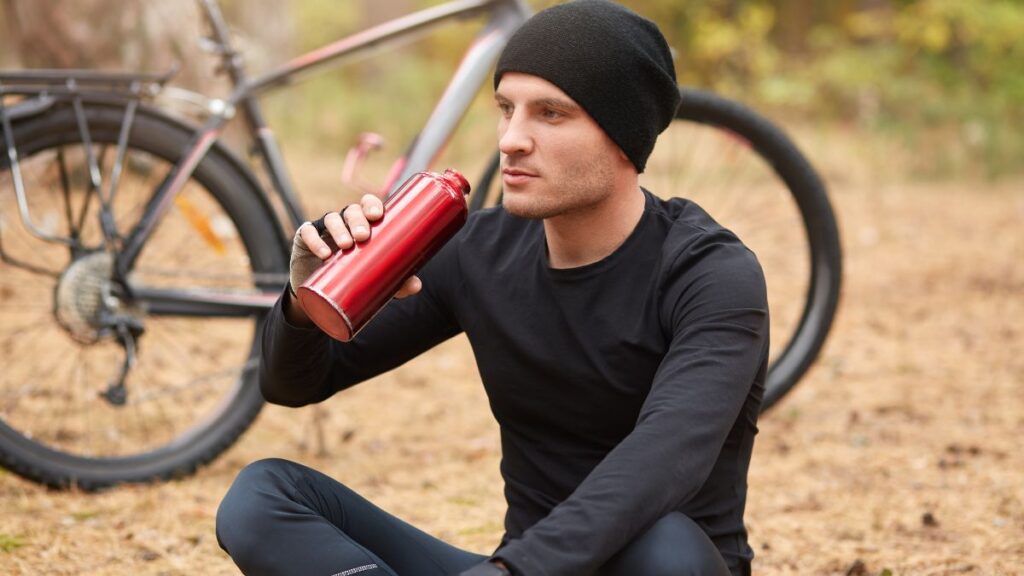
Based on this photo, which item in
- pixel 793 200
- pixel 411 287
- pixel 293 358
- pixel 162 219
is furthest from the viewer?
pixel 793 200

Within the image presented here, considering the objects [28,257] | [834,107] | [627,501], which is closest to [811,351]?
[627,501]

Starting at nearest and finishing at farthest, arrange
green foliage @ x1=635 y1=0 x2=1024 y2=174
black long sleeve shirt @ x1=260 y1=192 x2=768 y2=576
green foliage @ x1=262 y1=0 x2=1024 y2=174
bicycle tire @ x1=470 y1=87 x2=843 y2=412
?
black long sleeve shirt @ x1=260 y1=192 x2=768 y2=576
bicycle tire @ x1=470 y1=87 x2=843 y2=412
green foliage @ x1=635 y1=0 x2=1024 y2=174
green foliage @ x1=262 y1=0 x2=1024 y2=174

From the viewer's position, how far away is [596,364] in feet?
6.66

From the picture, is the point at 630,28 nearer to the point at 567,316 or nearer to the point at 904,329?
the point at 567,316

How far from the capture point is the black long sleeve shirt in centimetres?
179

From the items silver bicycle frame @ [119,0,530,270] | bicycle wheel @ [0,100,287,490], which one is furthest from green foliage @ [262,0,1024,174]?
bicycle wheel @ [0,100,287,490]

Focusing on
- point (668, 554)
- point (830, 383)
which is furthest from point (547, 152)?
point (830, 383)

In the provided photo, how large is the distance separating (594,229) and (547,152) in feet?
0.53

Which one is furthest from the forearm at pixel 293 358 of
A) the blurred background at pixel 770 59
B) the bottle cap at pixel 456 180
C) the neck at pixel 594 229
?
the blurred background at pixel 770 59

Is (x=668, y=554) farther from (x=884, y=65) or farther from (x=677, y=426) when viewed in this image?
(x=884, y=65)

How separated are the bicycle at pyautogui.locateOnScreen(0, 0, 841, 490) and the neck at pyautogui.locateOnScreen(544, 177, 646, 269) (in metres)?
1.40

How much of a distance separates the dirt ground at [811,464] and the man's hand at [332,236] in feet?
3.29

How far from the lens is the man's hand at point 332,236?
1.95m

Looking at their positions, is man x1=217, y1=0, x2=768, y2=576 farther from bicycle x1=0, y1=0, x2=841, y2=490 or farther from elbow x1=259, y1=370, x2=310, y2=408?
bicycle x1=0, y1=0, x2=841, y2=490
